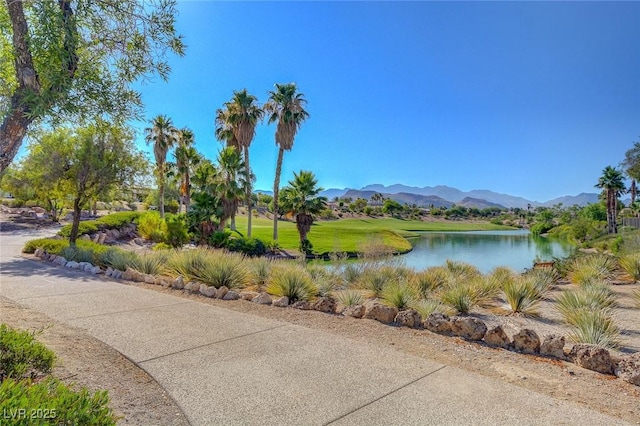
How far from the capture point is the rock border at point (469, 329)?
488cm

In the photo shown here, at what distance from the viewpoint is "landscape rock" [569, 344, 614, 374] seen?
4.88 metres

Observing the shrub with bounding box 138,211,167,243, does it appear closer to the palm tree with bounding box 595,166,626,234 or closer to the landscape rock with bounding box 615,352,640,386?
the landscape rock with bounding box 615,352,640,386

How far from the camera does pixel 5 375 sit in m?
3.43

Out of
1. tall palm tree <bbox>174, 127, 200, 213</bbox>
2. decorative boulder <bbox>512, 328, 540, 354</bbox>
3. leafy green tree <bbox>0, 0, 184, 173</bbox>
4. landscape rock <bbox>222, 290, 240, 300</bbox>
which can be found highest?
tall palm tree <bbox>174, 127, 200, 213</bbox>

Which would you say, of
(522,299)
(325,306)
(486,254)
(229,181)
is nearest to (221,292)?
(325,306)

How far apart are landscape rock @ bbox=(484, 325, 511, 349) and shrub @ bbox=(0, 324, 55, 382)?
5554 millimetres

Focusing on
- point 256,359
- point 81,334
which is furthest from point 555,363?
point 81,334

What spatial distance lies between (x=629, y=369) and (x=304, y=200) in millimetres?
29583

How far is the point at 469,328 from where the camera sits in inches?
241

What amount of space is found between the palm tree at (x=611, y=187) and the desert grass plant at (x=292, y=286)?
55359 mm

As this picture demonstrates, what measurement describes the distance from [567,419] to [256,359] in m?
3.33

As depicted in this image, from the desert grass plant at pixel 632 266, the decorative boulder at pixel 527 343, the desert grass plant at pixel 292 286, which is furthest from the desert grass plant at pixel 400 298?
the desert grass plant at pixel 632 266

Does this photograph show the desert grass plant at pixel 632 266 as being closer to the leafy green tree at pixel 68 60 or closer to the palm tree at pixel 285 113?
the leafy green tree at pixel 68 60

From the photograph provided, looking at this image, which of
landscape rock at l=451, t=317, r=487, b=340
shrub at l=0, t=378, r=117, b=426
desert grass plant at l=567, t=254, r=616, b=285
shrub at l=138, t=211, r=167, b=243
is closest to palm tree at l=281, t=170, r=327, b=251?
shrub at l=138, t=211, r=167, b=243
